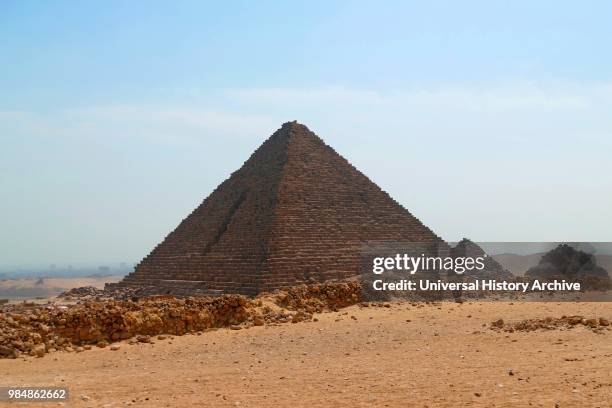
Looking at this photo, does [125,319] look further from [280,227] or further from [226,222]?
[226,222]

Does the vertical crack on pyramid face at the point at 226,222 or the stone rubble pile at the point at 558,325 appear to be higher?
the vertical crack on pyramid face at the point at 226,222

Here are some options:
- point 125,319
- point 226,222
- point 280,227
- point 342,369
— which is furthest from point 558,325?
point 226,222

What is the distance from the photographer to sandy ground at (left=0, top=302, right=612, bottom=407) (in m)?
6.76

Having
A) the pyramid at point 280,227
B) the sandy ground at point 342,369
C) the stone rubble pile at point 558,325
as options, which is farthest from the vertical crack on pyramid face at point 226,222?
the stone rubble pile at point 558,325

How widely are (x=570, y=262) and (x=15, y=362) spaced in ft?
100

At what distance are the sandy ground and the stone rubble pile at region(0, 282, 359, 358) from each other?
53 centimetres

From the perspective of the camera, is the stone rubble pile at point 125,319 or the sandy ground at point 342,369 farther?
the stone rubble pile at point 125,319

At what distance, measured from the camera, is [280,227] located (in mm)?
23547

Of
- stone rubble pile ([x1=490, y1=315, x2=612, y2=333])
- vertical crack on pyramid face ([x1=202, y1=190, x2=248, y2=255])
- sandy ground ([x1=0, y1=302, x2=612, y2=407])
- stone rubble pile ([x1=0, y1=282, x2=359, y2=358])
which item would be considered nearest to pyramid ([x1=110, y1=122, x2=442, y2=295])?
vertical crack on pyramid face ([x1=202, y1=190, x2=248, y2=255])

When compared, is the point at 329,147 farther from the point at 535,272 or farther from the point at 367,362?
the point at 367,362

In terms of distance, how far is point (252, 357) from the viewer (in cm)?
1035

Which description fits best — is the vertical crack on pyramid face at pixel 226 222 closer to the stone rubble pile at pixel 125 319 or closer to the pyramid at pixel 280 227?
the pyramid at pixel 280 227

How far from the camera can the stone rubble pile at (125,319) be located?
11.6 m

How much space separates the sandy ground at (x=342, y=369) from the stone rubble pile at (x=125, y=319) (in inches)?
20.8
